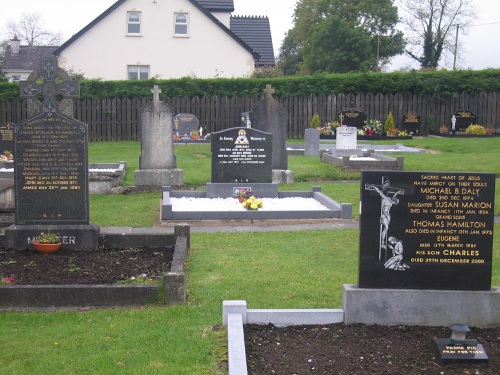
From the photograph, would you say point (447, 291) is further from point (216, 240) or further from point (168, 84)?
point (168, 84)

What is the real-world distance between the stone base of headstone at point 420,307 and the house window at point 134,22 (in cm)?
4054

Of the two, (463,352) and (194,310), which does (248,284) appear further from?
(463,352)

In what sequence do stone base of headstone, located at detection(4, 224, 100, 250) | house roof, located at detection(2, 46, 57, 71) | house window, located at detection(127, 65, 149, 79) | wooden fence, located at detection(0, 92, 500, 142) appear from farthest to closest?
1. house roof, located at detection(2, 46, 57, 71)
2. house window, located at detection(127, 65, 149, 79)
3. wooden fence, located at detection(0, 92, 500, 142)
4. stone base of headstone, located at detection(4, 224, 100, 250)

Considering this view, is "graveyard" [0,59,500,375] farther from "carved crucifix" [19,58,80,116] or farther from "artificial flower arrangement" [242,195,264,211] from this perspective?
"artificial flower arrangement" [242,195,264,211]

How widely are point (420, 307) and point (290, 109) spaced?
3114 centimetres

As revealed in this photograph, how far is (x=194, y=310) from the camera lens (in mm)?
7934

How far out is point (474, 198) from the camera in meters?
7.07

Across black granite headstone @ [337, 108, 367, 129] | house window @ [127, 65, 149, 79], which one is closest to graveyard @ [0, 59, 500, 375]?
black granite headstone @ [337, 108, 367, 129]

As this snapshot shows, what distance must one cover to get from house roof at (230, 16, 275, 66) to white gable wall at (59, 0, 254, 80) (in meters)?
10.4

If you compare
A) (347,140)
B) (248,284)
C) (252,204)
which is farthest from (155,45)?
(248,284)

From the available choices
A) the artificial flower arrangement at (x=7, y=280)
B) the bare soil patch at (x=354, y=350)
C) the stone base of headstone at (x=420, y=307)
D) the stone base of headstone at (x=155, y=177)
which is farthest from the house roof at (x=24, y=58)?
the bare soil patch at (x=354, y=350)

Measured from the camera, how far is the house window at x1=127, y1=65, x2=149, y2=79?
150ft

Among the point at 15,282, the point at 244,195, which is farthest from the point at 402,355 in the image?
the point at 244,195

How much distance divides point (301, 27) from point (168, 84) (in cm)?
4460
